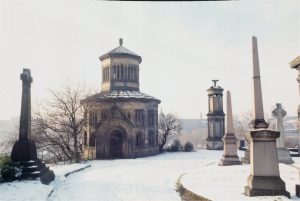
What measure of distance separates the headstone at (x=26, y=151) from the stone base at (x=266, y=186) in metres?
9.28

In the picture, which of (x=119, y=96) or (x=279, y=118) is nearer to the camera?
(x=279, y=118)

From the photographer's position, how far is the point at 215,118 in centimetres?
4034

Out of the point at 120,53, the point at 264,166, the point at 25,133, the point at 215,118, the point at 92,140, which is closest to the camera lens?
the point at 264,166

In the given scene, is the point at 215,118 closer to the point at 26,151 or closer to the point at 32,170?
the point at 26,151

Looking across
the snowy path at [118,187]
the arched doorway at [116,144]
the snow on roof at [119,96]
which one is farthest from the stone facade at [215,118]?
the snowy path at [118,187]

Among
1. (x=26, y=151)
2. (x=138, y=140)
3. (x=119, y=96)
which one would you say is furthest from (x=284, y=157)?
(x=119, y=96)

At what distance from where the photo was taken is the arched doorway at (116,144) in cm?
3075

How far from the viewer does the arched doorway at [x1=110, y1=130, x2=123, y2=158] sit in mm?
30745

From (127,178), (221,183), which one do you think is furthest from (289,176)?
(127,178)

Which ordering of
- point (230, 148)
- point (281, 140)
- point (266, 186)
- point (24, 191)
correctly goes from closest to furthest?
point (266, 186), point (24, 191), point (230, 148), point (281, 140)

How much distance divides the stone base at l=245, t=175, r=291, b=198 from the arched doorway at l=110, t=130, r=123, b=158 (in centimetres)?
2143

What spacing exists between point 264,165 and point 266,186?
0.71 m

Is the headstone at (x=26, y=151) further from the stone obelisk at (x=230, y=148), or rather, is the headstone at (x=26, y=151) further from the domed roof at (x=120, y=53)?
the domed roof at (x=120, y=53)

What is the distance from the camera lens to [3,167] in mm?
13328
